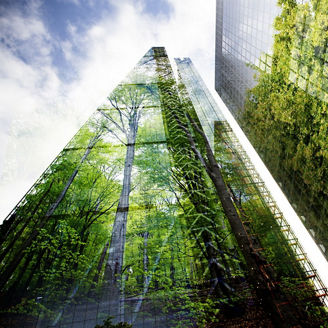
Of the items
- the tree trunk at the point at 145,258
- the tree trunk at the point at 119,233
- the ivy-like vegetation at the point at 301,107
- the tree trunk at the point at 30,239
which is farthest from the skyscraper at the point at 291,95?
the tree trunk at the point at 30,239

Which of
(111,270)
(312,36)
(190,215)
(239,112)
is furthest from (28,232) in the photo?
(239,112)

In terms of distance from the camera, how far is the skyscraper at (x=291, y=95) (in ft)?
26.4

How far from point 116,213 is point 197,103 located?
12.5 meters

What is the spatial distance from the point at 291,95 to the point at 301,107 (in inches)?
40.9

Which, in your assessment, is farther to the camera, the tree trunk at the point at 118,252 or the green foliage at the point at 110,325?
the tree trunk at the point at 118,252

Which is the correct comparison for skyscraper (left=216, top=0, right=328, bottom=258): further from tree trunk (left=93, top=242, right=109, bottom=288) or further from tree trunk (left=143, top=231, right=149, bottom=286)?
tree trunk (left=93, top=242, right=109, bottom=288)

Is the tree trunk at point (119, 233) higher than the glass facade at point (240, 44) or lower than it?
lower

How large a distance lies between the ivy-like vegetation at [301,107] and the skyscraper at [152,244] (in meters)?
1.48

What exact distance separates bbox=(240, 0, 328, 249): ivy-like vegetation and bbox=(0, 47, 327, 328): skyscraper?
1479mm

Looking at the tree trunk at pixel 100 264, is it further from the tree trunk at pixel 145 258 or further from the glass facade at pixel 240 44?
the glass facade at pixel 240 44

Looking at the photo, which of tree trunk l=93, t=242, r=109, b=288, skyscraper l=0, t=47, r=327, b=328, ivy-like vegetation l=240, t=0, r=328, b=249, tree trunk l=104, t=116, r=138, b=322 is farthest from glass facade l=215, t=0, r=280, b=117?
tree trunk l=93, t=242, r=109, b=288

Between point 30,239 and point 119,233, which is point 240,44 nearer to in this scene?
point 119,233

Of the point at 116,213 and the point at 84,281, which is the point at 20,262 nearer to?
the point at 84,281

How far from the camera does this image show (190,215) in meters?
8.28
